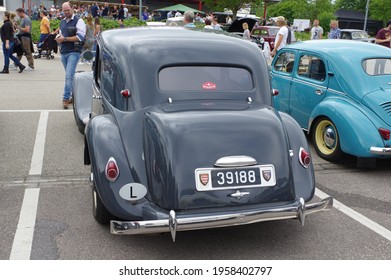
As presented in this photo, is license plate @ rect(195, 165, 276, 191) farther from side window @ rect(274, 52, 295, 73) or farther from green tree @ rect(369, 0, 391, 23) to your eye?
green tree @ rect(369, 0, 391, 23)

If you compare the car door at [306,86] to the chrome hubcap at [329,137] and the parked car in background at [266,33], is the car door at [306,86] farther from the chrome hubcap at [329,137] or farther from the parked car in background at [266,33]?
the parked car in background at [266,33]

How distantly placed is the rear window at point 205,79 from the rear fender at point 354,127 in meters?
1.88

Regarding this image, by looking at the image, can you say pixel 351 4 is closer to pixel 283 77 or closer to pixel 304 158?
pixel 283 77

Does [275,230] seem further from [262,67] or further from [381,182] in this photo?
[381,182]

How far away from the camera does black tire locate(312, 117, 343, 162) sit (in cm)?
600

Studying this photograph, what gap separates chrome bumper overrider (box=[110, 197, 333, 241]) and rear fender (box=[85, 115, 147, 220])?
19 centimetres

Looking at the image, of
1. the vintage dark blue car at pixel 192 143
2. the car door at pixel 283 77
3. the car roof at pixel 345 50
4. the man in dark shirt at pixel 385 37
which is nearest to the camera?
the vintage dark blue car at pixel 192 143

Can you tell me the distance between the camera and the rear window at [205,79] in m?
4.27

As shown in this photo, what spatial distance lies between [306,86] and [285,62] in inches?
35.4

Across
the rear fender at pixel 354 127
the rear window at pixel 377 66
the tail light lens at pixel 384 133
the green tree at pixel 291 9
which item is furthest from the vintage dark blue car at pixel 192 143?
the green tree at pixel 291 9

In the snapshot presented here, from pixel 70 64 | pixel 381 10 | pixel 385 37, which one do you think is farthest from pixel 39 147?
pixel 381 10

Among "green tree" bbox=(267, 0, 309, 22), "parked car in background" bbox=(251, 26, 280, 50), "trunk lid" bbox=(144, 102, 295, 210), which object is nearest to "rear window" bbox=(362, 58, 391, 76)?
"trunk lid" bbox=(144, 102, 295, 210)

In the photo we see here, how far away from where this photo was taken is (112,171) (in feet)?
11.9
